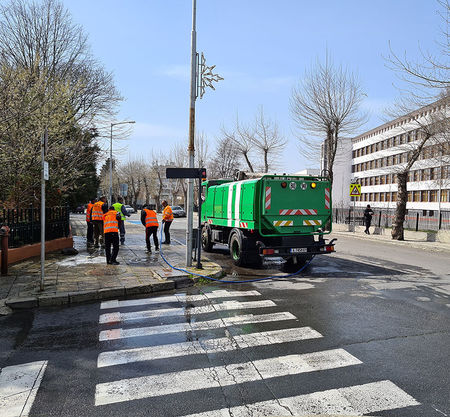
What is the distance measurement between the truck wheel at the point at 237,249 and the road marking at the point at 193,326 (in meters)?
4.15

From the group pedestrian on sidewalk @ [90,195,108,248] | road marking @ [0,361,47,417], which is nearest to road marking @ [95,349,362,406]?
road marking @ [0,361,47,417]

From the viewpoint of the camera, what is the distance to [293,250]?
970 centimetres

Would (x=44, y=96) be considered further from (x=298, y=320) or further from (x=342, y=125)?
(x=342, y=125)

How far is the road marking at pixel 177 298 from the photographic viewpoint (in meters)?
6.69

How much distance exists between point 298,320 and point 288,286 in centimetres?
242

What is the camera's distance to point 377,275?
9250mm

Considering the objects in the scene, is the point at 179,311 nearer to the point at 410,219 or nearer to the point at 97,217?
the point at 97,217

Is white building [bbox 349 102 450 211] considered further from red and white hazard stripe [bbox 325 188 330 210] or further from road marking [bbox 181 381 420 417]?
road marking [bbox 181 381 420 417]

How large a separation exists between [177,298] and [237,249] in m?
3.73

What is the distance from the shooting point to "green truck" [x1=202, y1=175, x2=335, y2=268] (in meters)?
9.62

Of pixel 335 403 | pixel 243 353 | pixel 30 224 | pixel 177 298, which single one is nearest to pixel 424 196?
pixel 30 224

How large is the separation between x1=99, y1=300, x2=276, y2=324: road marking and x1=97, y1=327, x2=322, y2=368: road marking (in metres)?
1.30

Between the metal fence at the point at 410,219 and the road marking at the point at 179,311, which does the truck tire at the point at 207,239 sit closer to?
the road marking at the point at 179,311

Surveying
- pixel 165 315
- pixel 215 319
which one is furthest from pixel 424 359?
pixel 165 315
